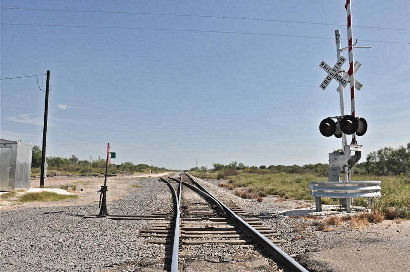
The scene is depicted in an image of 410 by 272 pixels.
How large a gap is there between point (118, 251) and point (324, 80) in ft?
31.1

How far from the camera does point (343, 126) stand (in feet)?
42.4

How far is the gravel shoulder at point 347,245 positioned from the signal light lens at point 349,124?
320cm

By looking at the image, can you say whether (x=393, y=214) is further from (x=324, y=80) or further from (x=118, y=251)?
(x=118, y=251)

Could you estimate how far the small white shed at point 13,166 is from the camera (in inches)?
940

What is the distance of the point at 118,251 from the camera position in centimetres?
740

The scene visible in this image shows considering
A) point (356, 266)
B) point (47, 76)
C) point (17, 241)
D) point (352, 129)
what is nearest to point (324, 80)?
point (352, 129)

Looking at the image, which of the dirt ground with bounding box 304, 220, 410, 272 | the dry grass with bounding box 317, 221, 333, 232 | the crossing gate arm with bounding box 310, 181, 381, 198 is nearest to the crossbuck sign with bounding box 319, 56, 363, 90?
the crossing gate arm with bounding box 310, 181, 381, 198

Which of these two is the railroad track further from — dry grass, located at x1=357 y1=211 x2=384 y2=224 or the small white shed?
the small white shed

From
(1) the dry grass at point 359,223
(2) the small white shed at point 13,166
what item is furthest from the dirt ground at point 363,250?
(2) the small white shed at point 13,166

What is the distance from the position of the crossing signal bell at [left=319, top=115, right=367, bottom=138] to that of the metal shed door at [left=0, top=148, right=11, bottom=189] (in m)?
18.7

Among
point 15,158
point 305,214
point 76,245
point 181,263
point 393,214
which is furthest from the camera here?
point 15,158

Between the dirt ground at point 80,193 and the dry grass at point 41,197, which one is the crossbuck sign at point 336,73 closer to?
the dirt ground at point 80,193

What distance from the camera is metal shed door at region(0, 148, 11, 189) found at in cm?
2380

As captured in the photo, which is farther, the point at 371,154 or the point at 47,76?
the point at 371,154
